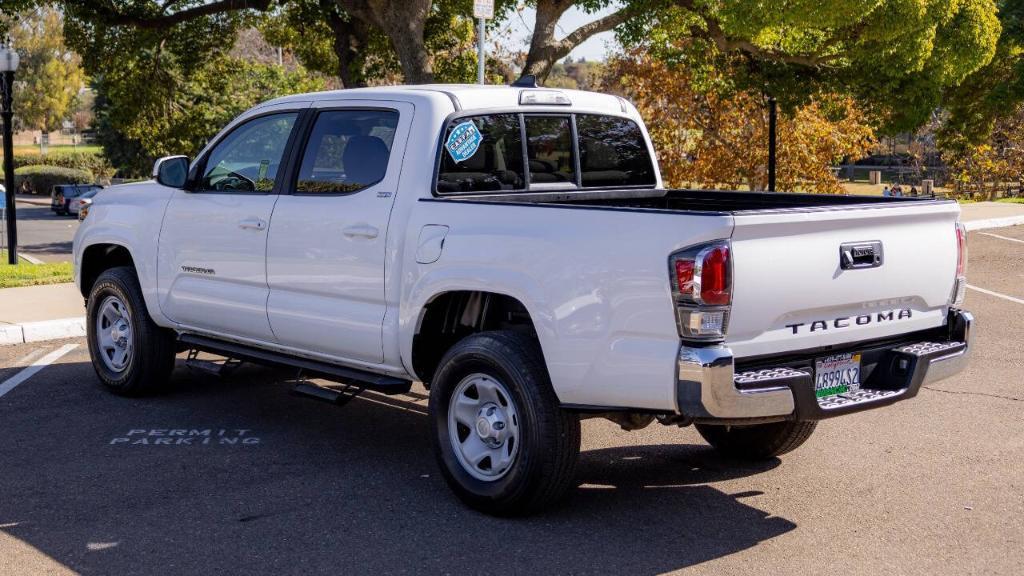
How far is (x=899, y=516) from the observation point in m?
5.48

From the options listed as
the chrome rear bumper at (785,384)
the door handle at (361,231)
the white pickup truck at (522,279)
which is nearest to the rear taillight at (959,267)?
the white pickup truck at (522,279)

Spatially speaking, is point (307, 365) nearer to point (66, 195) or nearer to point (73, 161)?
point (66, 195)

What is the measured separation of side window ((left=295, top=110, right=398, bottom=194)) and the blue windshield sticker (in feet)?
1.10

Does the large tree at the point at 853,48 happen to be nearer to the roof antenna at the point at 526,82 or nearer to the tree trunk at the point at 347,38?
the tree trunk at the point at 347,38

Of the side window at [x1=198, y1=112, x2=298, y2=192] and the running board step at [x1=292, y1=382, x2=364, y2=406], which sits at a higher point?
the side window at [x1=198, y1=112, x2=298, y2=192]

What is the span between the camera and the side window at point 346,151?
6250mm

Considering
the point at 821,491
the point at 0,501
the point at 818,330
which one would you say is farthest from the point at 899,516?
the point at 0,501

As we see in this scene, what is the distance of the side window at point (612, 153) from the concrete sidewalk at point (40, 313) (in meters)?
6.22

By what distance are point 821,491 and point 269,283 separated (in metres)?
3.31

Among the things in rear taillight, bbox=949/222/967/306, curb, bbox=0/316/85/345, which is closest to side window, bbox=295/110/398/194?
rear taillight, bbox=949/222/967/306

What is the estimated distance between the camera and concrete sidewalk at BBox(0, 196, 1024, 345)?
416 inches

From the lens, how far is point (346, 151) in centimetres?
643

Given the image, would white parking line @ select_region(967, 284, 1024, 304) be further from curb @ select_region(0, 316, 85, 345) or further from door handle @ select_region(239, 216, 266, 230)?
curb @ select_region(0, 316, 85, 345)

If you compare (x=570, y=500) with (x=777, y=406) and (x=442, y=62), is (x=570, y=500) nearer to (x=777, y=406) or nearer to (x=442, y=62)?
(x=777, y=406)
